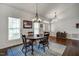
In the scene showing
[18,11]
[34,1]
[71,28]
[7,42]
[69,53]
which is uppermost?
[34,1]

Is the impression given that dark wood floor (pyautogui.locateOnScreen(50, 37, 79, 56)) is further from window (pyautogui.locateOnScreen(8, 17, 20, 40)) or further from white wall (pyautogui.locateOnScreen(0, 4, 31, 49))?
white wall (pyautogui.locateOnScreen(0, 4, 31, 49))

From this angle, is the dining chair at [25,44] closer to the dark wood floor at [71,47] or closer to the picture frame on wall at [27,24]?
the picture frame on wall at [27,24]

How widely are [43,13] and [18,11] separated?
24.8 inches

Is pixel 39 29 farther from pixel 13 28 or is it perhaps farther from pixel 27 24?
pixel 13 28

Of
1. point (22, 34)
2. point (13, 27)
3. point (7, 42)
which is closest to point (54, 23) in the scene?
point (22, 34)

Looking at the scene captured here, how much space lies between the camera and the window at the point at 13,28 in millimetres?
2279

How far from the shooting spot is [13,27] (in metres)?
2.31

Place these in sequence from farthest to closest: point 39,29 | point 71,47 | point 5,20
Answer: point 39,29 → point 71,47 → point 5,20

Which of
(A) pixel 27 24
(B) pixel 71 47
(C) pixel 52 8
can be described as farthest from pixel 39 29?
(B) pixel 71 47

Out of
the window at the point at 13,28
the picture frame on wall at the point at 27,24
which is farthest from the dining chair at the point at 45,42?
the window at the point at 13,28

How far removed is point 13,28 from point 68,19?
140 centimetres

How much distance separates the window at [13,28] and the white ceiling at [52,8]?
1.09ft

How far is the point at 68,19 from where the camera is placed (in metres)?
2.36

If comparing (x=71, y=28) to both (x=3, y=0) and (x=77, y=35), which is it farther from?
(x=3, y=0)
